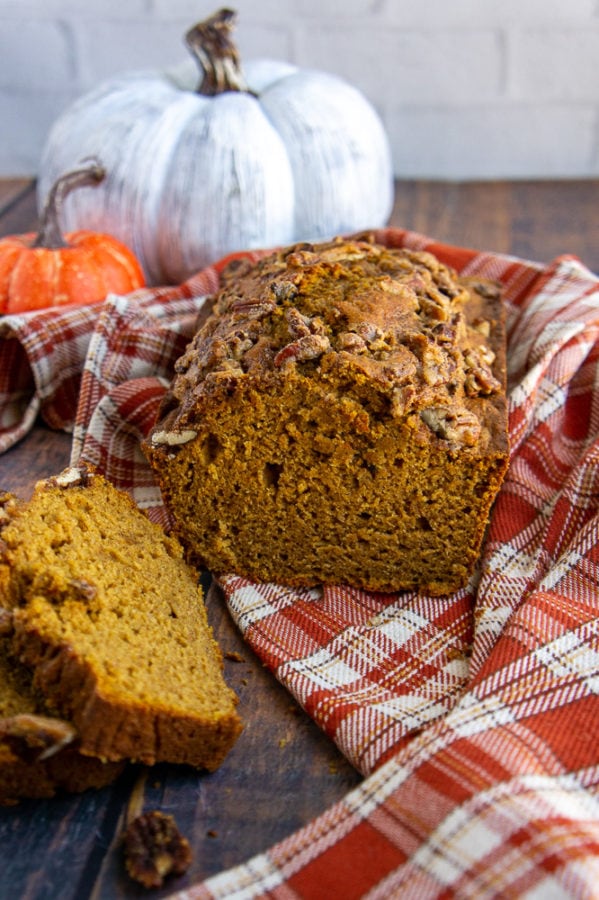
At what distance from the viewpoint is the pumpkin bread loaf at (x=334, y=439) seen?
235 centimetres

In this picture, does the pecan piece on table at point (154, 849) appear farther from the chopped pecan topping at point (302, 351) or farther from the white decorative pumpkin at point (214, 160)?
the white decorative pumpkin at point (214, 160)

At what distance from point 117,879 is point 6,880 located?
219mm

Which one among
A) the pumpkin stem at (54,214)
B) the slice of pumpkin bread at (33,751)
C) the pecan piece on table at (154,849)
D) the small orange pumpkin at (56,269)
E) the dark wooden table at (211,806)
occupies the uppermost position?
the pumpkin stem at (54,214)

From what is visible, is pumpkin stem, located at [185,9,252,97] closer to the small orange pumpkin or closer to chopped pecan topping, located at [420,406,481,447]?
the small orange pumpkin

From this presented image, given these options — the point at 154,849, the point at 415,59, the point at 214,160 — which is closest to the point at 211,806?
the point at 154,849

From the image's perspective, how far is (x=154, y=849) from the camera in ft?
5.92

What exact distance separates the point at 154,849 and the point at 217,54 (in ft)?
11.5

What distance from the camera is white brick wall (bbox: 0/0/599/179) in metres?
5.48

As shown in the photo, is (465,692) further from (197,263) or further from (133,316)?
(197,263)

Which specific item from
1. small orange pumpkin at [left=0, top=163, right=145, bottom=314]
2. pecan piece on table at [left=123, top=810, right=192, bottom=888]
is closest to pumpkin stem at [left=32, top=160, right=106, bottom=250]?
small orange pumpkin at [left=0, top=163, right=145, bottom=314]

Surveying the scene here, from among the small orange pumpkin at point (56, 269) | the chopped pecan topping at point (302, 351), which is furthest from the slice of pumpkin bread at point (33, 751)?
the small orange pumpkin at point (56, 269)

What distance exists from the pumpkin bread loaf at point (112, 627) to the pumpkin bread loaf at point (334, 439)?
0.20 m

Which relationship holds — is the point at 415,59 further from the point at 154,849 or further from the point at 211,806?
the point at 154,849

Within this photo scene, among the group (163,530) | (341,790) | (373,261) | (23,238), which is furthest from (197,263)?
(341,790)
